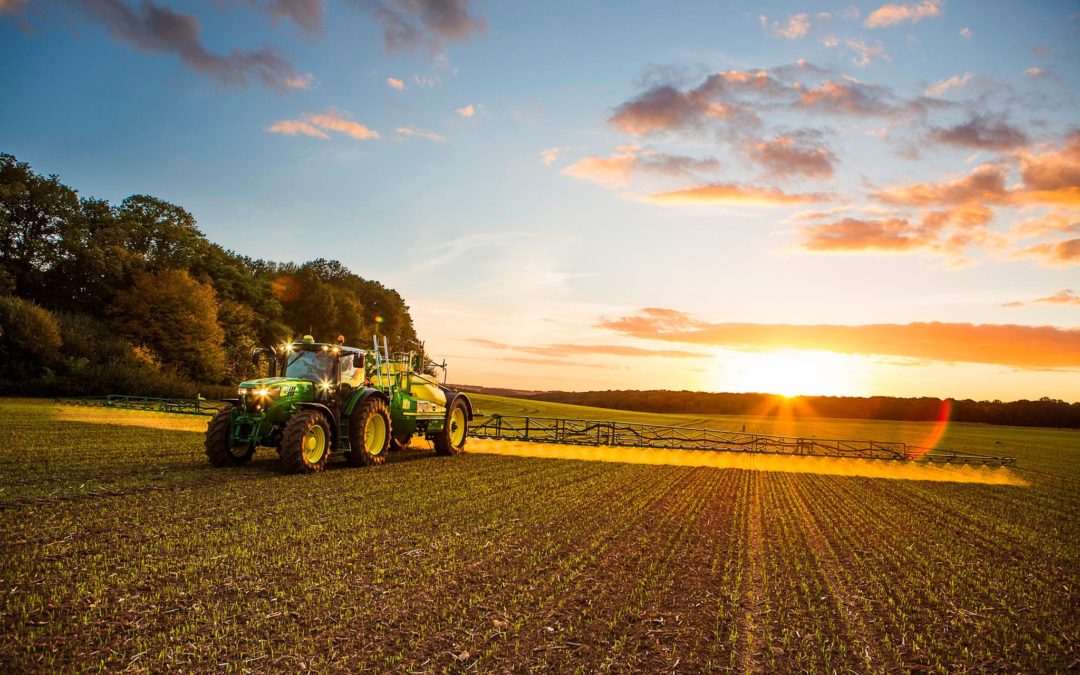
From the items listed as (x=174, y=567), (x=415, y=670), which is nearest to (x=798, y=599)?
(x=415, y=670)

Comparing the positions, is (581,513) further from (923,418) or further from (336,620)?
(923,418)

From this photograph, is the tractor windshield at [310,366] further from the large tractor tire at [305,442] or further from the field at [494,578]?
the field at [494,578]

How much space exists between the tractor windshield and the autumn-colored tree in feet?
125

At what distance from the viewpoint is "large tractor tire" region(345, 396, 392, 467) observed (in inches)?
632

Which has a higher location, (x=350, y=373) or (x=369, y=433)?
(x=350, y=373)

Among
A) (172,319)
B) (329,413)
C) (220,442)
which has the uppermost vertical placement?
(172,319)

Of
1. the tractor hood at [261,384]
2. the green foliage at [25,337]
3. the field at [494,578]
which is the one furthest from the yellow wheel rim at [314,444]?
the green foliage at [25,337]

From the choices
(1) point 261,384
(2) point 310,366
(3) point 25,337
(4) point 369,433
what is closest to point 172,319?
(3) point 25,337

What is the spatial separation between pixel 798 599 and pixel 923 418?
103748 millimetres

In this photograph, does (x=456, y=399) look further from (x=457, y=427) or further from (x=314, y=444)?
(x=314, y=444)

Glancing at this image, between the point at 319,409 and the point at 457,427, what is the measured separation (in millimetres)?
7179

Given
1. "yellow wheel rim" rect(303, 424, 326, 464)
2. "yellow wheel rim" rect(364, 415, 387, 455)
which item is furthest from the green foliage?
"yellow wheel rim" rect(303, 424, 326, 464)

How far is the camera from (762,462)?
95.1 ft

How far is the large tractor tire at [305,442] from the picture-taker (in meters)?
14.3
